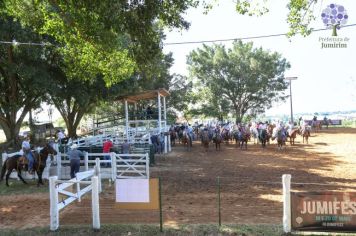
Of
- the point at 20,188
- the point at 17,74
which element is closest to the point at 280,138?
the point at 20,188

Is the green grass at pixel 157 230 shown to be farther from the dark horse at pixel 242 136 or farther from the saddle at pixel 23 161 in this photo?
the dark horse at pixel 242 136

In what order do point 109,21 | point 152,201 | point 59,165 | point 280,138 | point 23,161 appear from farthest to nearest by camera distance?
point 280,138, point 59,165, point 23,161, point 109,21, point 152,201

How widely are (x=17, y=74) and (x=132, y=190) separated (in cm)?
2497

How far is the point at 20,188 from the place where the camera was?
16.7 meters

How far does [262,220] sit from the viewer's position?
10.7 meters

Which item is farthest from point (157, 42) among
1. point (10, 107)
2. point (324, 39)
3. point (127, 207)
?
point (10, 107)

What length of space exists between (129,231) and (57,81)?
2264 centimetres

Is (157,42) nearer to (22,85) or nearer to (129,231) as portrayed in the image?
(129,231)

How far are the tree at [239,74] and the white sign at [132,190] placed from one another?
48207 mm

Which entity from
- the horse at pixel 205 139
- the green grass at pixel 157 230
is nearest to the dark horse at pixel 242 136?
the horse at pixel 205 139

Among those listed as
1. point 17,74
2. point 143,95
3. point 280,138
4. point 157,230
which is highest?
point 17,74

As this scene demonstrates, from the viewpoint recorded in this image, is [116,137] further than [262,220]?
Yes

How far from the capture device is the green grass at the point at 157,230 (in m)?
9.47

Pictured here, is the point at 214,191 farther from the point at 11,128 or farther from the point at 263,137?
the point at 11,128
